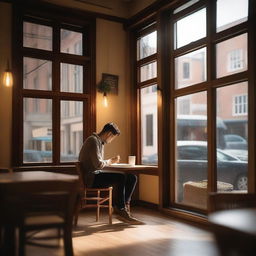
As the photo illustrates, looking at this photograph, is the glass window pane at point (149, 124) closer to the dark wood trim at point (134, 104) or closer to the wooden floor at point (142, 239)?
the dark wood trim at point (134, 104)

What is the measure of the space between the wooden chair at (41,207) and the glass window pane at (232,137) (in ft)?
8.06

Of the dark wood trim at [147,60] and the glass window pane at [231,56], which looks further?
the dark wood trim at [147,60]

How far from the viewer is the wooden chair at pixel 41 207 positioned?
1.70 m

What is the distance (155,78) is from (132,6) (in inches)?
56.7

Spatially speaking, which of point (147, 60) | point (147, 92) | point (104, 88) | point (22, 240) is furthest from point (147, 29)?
point (22, 240)

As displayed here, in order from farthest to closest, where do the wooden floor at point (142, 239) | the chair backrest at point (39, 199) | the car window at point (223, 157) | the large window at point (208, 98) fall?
the car window at point (223, 157) < the large window at point (208, 98) < the wooden floor at point (142, 239) < the chair backrest at point (39, 199)

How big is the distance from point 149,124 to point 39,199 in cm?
Result: 378

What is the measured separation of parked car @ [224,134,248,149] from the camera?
3700 millimetres

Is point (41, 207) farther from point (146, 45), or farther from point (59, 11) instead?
point (146, 45)

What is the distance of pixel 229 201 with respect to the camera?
1.71 meters

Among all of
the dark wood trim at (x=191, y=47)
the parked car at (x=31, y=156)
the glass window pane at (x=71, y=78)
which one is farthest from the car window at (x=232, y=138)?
the parked car at (x=31, y=156)

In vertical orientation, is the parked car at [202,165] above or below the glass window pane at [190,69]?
below

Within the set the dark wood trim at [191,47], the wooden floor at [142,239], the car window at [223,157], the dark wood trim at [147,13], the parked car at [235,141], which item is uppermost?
the dark wood trim at [147,13]

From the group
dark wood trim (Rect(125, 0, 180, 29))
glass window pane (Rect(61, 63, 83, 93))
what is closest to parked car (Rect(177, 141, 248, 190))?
glass window pane (Rect(61, 63, 83, 93))
